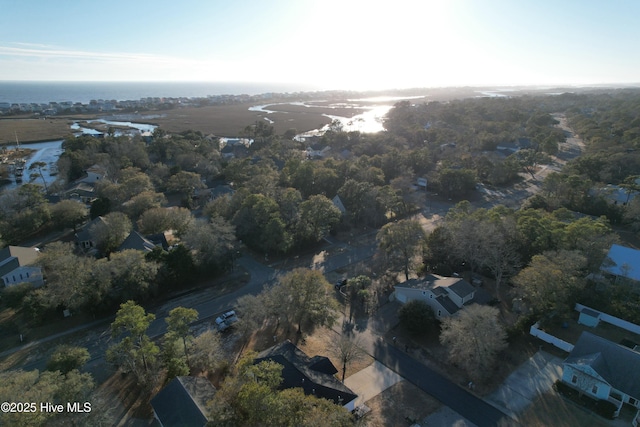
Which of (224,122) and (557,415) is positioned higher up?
(224,122)

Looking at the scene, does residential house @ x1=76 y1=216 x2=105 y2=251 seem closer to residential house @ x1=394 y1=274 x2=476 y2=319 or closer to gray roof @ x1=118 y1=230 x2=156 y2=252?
gray roof @ x1=118 y1=230 x2=156 y2=252

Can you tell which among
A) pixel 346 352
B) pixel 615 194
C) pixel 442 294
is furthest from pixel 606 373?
pixel 615 194

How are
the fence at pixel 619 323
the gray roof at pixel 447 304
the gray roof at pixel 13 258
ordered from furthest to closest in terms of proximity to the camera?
the gray roof at pixel 13 258
the gray roof at pixel 447 304
the fence at pixel 619 323

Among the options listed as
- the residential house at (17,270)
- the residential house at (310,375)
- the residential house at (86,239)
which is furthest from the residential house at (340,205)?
the residential house at (17,270)

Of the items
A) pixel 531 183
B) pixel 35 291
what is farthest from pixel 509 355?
pixel 531 183

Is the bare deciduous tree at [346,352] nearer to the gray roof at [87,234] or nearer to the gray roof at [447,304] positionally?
the gray roof at [447,304]

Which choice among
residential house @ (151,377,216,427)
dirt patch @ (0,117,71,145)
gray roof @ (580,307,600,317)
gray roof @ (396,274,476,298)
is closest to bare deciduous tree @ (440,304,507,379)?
gray roof @ (396,274,476,298)

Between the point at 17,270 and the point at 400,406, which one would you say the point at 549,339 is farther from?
the point at 17,270
